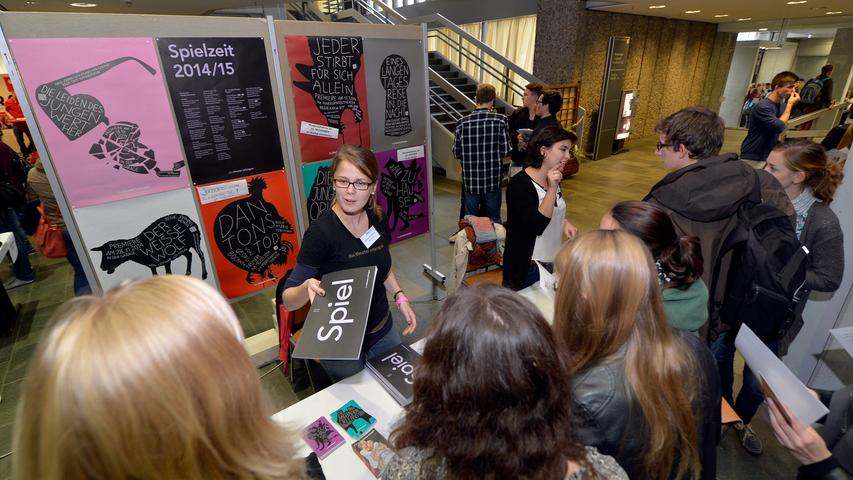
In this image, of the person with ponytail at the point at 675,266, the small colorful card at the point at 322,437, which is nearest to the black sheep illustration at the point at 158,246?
the small colorful card at the point at 322,437

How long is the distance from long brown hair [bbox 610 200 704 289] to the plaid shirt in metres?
2.65

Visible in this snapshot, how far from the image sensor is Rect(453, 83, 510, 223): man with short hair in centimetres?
397

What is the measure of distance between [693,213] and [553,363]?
1.60m

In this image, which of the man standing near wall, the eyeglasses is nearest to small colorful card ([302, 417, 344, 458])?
the eyeglasses

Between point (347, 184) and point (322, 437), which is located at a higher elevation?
point (347, 184)

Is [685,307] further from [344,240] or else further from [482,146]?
[482,146]

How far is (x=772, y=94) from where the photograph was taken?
4.30m

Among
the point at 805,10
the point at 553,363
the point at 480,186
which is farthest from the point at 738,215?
the point at 805,10

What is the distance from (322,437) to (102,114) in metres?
1.84

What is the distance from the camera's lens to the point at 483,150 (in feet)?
13.1

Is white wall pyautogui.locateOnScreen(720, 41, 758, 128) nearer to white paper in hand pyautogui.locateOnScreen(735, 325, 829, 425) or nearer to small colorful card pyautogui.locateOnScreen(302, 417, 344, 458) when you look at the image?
white paper in hand pyautogui.locateOnScreen(735, 325, 829, 425)

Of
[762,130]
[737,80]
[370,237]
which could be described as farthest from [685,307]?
[737,80]

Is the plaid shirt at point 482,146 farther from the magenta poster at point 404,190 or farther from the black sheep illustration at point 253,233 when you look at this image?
the black sheep illustration at point 253,233

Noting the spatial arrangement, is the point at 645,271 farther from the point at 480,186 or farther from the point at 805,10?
the point at 805,10
